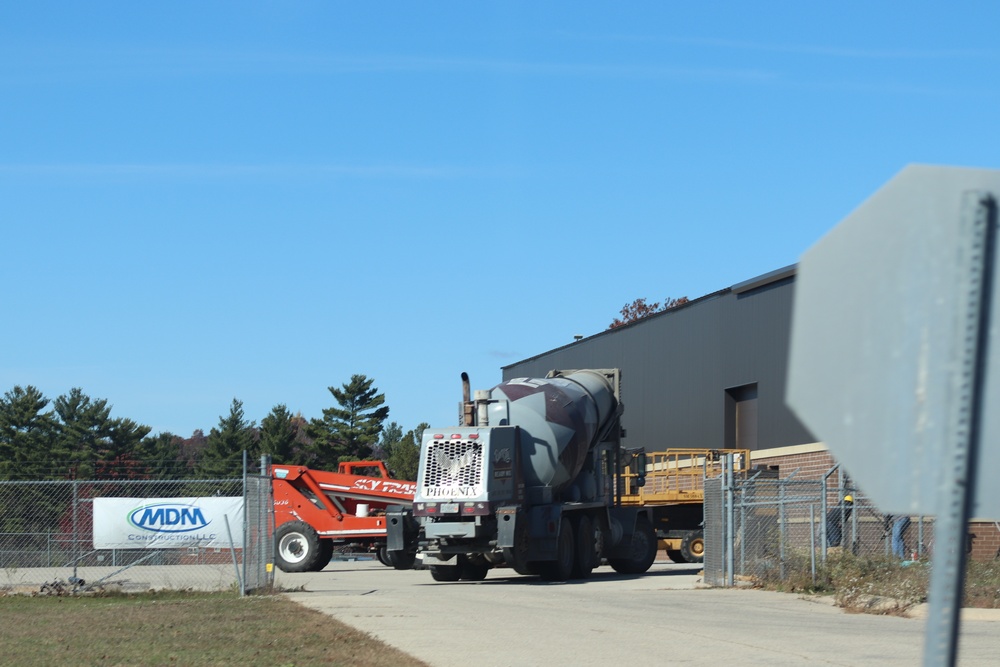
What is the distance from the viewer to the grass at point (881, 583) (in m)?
17.2

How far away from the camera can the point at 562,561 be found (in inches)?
982

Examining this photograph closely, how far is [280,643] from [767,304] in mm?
28884

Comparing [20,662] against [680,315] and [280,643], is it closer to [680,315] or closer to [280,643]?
[280,643]

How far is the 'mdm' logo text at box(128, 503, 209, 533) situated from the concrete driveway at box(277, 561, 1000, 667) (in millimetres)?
2177

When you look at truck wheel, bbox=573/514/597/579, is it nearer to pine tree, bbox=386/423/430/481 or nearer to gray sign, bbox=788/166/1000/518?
gray sign, bbox=788/166/1000/518

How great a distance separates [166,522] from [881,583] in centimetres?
1173

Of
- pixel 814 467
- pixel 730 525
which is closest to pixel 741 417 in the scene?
pixel 814 467

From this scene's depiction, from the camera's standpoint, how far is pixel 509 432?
25.2m

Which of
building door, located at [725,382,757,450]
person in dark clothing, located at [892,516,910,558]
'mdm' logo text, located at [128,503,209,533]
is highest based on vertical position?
building door, located at [725,382,757,450]

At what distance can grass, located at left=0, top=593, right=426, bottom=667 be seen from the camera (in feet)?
37.6

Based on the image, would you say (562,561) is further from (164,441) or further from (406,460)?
(164,441)

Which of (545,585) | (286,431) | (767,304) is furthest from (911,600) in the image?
(286,431)

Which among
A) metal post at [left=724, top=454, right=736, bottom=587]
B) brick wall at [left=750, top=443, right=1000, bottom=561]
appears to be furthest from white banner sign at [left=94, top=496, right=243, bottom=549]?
brick wall at [left=750, top=443, right=1000, bottom=561]

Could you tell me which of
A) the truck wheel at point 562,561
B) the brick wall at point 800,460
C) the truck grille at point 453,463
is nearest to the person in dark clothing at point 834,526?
the truck wheel at point 562,561
